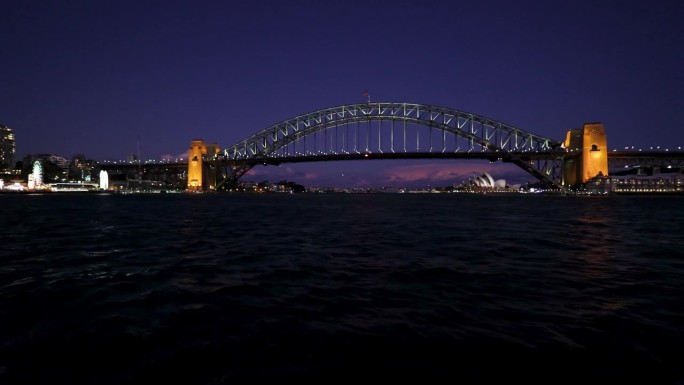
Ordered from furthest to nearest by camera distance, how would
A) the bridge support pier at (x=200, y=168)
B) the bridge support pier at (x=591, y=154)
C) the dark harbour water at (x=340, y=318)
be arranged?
the bridge support pier at (x=200, y=168), the bridge support pier at (x=591, y=154), the dark harbour water at (x=340, y=318)

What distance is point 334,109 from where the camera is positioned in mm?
102000

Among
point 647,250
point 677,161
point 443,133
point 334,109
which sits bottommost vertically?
point 647,250

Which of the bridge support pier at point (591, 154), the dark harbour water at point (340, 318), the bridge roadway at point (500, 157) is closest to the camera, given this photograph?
the dark harbour water at point (340, 318)

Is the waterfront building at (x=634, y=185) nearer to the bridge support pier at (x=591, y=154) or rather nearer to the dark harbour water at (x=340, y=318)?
the bridge support pier at (x=591, y=154)

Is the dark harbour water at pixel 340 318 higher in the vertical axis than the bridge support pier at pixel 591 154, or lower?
lower

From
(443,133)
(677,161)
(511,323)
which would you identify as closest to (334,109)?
(443,133)

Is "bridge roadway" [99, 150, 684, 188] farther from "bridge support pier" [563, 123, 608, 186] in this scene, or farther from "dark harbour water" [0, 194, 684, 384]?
"dark harbour water" [0, 194, 684, 384]

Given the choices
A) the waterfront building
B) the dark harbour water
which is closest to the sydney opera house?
the waterfront building

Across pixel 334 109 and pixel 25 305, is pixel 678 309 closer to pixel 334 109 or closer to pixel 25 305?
pixel 25 305

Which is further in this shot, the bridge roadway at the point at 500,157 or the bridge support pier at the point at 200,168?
the bridge support pier at the point at 200,168

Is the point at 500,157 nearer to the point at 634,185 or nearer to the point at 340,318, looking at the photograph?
the point at 634,185

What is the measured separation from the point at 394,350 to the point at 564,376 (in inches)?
59.5

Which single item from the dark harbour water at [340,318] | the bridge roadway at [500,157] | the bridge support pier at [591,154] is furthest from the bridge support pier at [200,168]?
the dark harbour water at [340,318]

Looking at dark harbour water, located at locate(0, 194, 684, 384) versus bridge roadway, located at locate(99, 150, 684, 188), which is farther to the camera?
bridge roadway, located at locate(99, 150, 684, 188)
